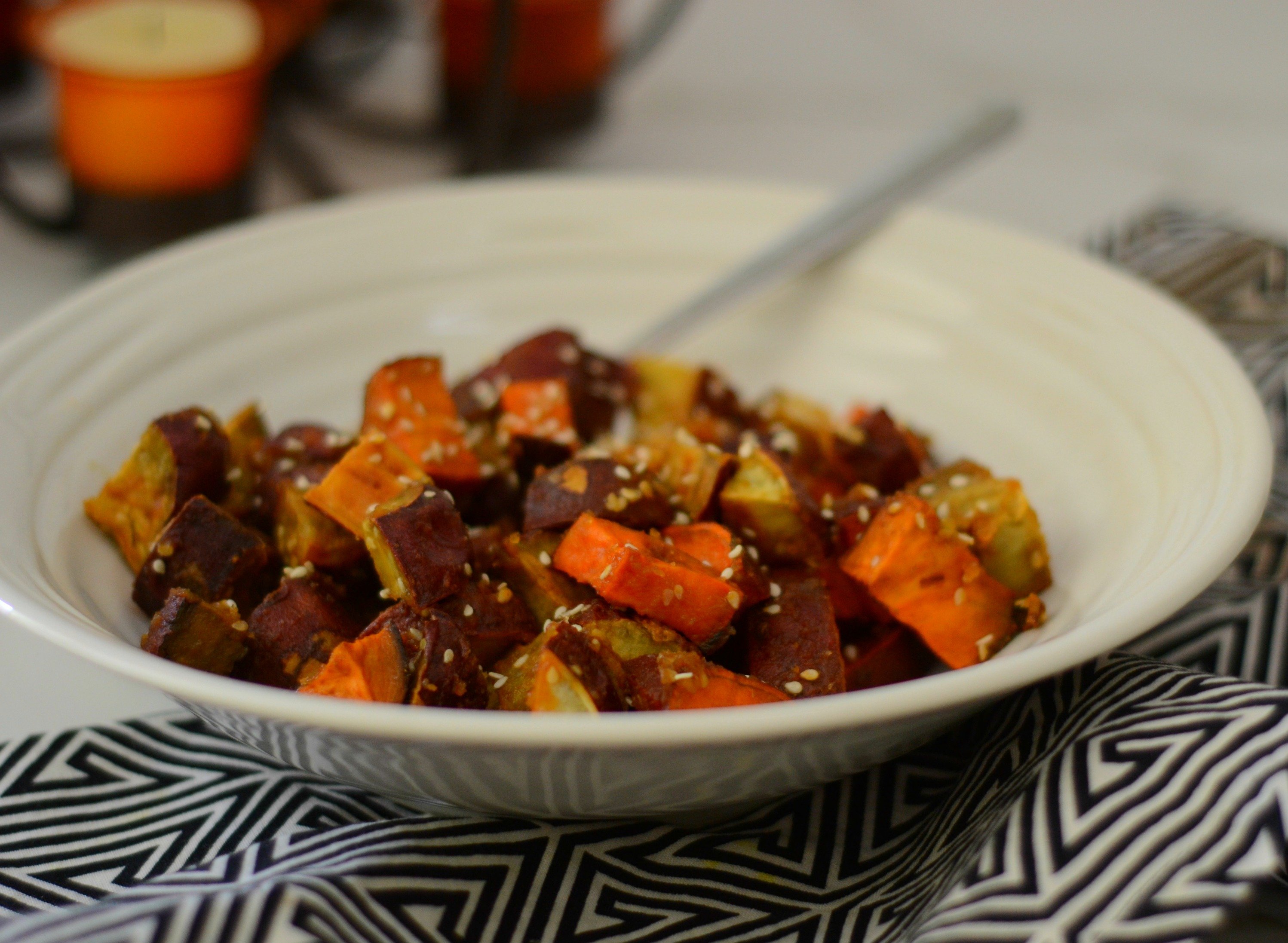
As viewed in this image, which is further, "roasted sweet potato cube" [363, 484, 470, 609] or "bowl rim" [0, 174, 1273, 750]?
"roasted sweet potato cube" [363, 484, 470, 609]

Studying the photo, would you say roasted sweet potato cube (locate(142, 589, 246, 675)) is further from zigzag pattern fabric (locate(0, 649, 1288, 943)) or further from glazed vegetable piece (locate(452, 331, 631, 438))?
glazed vegetable piece (locate(452, 331, 631, 438))

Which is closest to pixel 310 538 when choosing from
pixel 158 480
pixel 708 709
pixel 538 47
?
pixel 158 480

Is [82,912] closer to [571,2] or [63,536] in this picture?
[63,536]

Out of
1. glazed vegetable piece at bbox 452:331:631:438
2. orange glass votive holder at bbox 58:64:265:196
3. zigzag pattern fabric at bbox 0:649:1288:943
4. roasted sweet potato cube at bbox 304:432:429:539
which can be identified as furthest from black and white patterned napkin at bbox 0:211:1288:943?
orange glass votive holder at bbox 58:64:265:196

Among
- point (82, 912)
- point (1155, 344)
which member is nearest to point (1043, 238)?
point (1155, 344)

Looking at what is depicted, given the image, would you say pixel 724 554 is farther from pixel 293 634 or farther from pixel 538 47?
pixel 538 47
